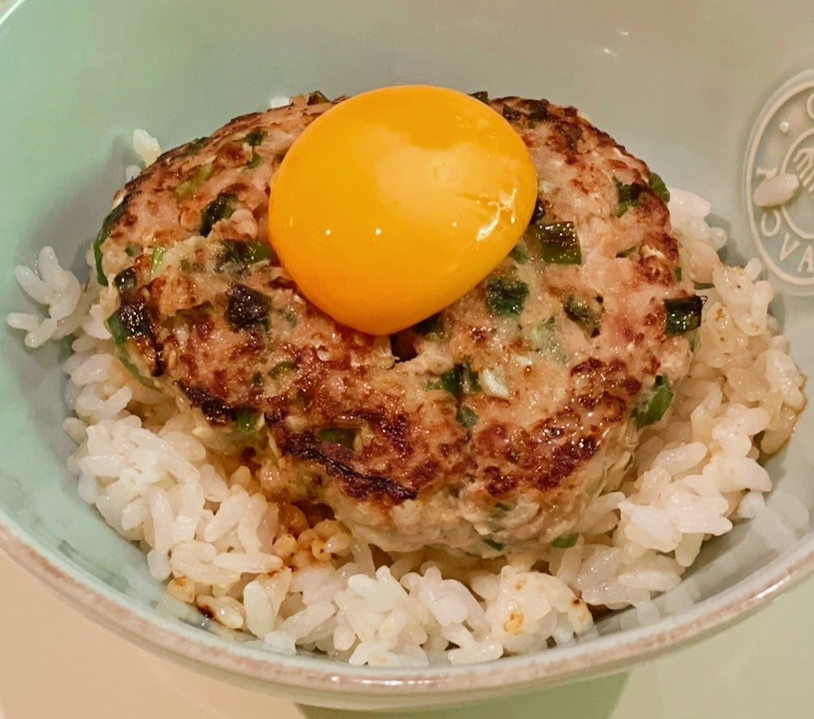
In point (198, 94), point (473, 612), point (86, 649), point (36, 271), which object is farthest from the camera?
point (198, 94)

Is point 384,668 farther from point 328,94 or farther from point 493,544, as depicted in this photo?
point 328,94

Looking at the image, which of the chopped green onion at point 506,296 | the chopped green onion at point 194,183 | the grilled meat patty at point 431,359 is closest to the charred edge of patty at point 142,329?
the grilled meat patty at point 431,359

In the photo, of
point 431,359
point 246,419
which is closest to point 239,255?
point 246,419

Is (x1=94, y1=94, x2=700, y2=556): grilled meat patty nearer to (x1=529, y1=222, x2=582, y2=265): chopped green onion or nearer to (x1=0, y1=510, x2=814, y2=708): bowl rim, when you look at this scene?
→ (x1=529, y1=222, x2=582, y2=265): chopped green onion

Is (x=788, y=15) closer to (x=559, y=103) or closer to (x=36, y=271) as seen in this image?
(x=559, y=103)

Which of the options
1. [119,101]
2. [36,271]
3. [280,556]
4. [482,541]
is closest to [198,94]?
[119,101]

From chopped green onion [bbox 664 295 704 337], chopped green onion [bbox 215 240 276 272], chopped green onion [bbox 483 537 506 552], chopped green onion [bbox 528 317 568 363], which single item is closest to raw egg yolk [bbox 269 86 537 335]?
chopped green onion [bbox 215 240 276 272]

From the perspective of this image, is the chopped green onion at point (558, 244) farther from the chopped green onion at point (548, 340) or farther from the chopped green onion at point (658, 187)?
the chopped green onion at point (658, 187)

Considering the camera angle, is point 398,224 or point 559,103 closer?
point 398,224
